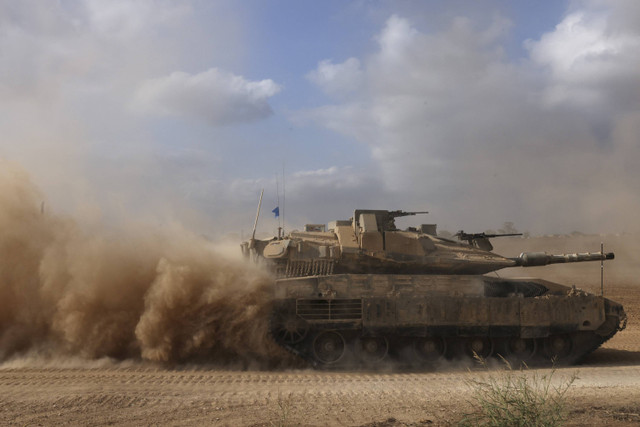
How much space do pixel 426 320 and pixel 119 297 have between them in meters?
6.91

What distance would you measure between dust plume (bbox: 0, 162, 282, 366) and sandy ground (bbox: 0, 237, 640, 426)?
0.64 m

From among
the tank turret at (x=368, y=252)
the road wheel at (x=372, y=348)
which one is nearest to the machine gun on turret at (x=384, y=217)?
the tank turret at (x=368, y=252)

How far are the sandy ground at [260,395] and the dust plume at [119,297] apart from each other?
2.11ft

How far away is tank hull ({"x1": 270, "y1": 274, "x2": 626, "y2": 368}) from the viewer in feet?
40.1

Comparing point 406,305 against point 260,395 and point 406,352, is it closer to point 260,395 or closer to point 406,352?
point 406,352

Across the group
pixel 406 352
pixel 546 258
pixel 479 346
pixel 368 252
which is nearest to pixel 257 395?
pixel 406 352

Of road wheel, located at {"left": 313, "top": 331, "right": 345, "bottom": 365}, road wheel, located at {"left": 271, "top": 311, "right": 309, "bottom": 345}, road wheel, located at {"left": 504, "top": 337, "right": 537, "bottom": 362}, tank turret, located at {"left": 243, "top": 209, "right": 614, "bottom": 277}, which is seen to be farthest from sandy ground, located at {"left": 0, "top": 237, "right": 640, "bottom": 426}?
tank turret, located at {"left": 243, "top": 209, "right": 614, "bottom": 277}

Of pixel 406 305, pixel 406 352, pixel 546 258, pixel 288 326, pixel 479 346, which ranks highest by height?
pixel 546 258

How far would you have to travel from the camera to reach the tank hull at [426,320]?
12227 millimetres

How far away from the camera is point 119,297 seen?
41.3 feet

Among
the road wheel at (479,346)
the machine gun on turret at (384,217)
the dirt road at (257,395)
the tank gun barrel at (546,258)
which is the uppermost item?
the machine gun on turret at (384,217)

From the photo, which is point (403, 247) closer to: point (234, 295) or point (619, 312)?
point (234, 295)

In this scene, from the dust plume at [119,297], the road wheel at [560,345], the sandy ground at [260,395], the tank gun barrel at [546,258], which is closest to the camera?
the sandy ground at [260,395]

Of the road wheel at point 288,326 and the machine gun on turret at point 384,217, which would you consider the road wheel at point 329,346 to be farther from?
Answer: the machine gun on turret at point 384,217
